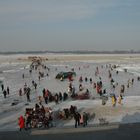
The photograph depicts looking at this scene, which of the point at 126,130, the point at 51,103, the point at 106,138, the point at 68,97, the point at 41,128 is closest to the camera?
the point at 106,138

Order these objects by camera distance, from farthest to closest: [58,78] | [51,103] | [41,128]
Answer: [58,78] < [51,103] < [41,128]

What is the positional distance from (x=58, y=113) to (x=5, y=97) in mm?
10681

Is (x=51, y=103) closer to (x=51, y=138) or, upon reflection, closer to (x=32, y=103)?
(x=32, y=103)

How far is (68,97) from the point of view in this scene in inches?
1179

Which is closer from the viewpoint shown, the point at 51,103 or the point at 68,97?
the point at 51,103

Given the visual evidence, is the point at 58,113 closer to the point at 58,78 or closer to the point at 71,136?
the point at 71,136

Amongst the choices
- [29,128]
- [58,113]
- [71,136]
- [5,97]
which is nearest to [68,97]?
[5,97]

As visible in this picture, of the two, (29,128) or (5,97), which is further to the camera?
(5,97)

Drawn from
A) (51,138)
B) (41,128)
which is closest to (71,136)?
(51,138)

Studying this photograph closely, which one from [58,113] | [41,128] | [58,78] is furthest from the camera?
[58,78]

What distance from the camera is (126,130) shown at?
16781 mm

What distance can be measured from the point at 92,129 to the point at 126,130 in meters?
1.84

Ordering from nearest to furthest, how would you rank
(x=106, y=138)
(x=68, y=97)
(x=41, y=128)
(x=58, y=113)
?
(x=106, y=138) → (x=41, y=128) → (x=58, y=113) → (x=68, y=97)

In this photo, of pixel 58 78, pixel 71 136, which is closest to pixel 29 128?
pixel 71 136
